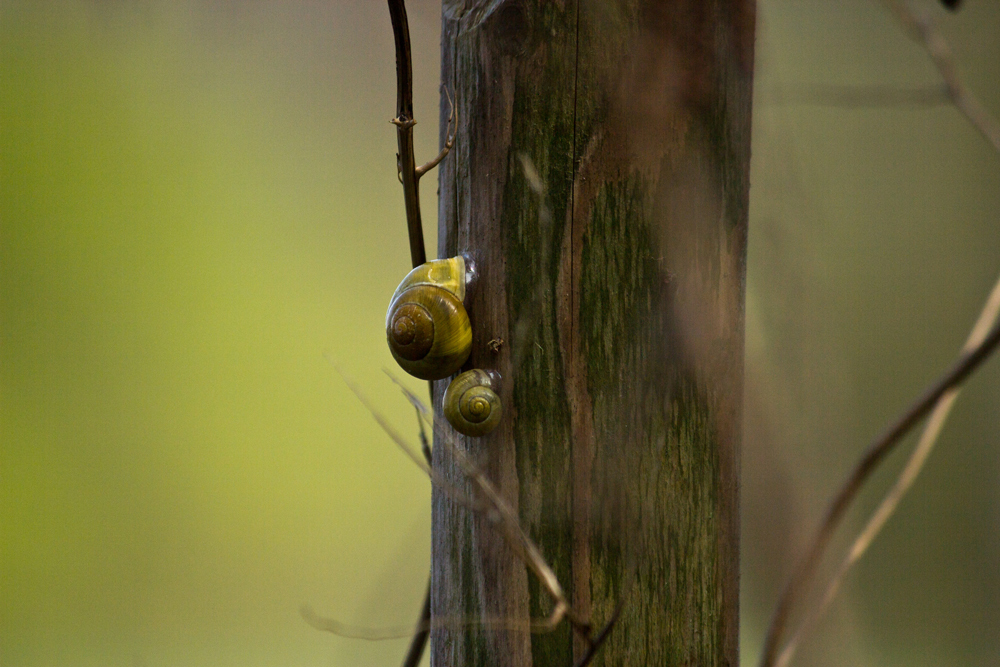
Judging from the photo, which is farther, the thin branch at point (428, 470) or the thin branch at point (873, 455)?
the thin branch at point (428, 470)

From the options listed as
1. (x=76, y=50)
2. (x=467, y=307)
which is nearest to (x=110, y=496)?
(x=76, y=50)

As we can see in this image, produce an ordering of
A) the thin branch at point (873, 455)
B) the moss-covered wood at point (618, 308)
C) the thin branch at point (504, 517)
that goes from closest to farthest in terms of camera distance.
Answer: the thin branch at point (873, 455) < the thin branch at point (504, 517) < the moss-covered wood at point (618, 308)

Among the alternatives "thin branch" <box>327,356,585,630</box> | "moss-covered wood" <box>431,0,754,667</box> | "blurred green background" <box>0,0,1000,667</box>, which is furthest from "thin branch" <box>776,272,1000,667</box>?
"blurred green background" <box>0,0,1000,667</box>

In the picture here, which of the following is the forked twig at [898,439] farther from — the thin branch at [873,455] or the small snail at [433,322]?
the small snail at [433,322]

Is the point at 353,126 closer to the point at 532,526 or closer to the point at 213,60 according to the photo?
the point at 213,60

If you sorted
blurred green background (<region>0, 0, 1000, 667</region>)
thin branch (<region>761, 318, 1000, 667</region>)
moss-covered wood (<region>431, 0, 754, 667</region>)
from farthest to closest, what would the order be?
blurred green background (<region>0, 0, 1000, 667</region>)
moss-covered wood (<region>431, 0, 754, 667</region>)
thin branch (<region>761, 318, 1000, 667</region>)

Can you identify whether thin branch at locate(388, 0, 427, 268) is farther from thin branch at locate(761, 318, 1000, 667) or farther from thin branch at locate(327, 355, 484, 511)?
thin branch at locate(761, 318, 1000, 667)

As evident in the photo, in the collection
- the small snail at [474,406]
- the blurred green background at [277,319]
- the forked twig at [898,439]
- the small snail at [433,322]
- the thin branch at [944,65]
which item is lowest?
the blurred green background at [277,319]

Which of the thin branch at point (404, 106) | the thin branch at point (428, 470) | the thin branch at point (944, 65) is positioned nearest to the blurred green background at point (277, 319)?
the thin branch at point (404, 106)
